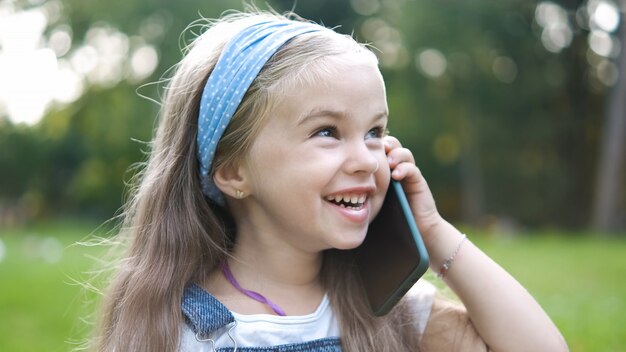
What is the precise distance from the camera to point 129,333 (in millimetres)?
2039

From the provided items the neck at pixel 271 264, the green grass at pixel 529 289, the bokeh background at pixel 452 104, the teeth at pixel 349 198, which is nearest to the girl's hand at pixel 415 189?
the teeth at pixel 349 198

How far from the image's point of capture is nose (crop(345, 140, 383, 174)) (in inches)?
77.2

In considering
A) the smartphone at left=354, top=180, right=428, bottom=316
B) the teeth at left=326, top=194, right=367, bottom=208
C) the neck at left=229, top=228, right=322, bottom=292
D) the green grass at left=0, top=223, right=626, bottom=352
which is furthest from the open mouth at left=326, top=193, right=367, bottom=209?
the green grass at left=0, top=223, right=626, bottom=352

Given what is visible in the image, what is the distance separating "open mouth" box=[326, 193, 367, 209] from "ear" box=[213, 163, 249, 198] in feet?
0.93

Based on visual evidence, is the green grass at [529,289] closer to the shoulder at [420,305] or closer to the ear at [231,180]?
the ear at [231,180]

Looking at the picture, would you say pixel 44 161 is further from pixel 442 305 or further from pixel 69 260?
pixel 442 305

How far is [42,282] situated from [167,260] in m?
4.86

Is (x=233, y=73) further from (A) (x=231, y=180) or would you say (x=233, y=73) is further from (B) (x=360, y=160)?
(B) (x=360, y=160)

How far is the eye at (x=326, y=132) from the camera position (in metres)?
1.99

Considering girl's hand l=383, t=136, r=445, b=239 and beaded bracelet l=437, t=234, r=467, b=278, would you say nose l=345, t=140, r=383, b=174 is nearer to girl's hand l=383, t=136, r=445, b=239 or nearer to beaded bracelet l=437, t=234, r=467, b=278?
girl's hand l=383, t=136, r=445, b=239

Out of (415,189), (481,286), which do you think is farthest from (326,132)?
(481,286)

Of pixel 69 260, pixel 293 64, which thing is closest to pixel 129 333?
pixel 293 64

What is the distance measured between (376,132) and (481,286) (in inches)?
21.8

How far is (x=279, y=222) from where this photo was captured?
2.11 meters
